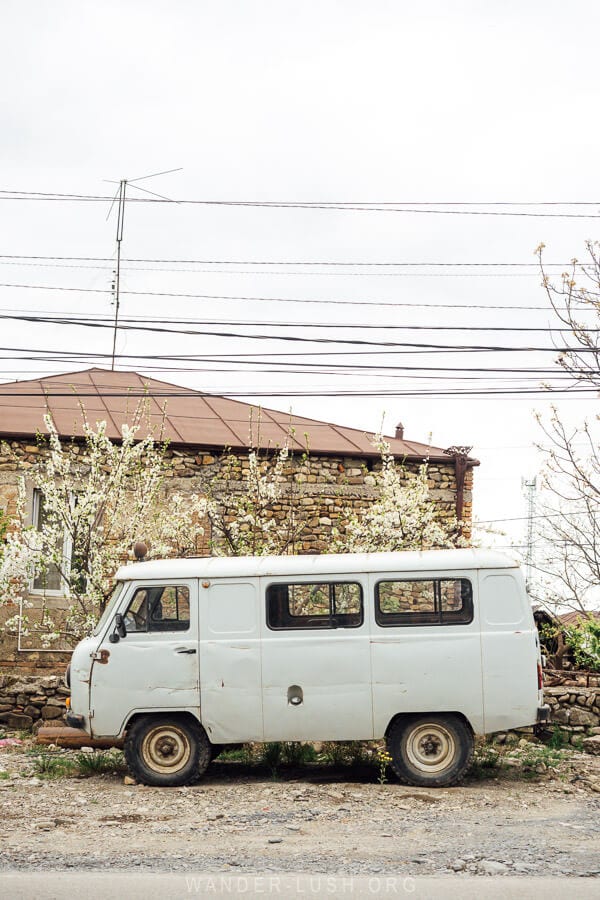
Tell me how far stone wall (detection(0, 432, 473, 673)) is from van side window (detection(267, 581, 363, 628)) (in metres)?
6.09

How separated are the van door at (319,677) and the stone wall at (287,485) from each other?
6262 mm

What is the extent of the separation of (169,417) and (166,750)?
29.8ft

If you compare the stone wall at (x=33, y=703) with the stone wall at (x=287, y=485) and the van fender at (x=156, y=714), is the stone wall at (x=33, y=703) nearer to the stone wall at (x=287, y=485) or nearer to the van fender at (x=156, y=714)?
the stone wall at (x=287, y=485)

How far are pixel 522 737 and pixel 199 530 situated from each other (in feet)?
19.3

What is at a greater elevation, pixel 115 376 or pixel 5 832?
pixel 115 376

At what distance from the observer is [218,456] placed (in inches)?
688

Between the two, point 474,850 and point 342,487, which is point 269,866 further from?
point 342,487

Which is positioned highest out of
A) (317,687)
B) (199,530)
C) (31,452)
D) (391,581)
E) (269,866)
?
(31,452)

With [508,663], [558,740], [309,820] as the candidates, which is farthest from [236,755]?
[558,740]

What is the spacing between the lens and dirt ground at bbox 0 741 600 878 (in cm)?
726

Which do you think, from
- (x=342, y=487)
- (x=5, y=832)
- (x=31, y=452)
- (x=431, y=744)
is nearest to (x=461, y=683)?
(x=431, y=744)

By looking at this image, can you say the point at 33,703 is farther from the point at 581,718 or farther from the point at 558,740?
the point at 581,718

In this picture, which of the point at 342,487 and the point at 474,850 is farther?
the point at 342,487

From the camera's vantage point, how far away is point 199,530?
52.9ft
